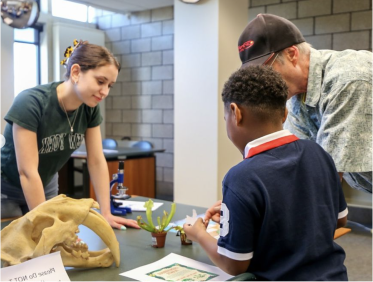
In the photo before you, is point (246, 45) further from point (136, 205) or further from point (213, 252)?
point (136, 205)

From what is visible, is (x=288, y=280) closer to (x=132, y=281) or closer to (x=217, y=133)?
(x=132, y=281)

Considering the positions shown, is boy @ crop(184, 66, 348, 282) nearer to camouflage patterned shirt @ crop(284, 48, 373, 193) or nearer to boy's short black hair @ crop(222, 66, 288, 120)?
boy's short black hair @ crop(222, 66, 288, 120)

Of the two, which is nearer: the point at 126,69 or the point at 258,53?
the point at 258,53

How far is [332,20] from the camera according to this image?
476 centimetres

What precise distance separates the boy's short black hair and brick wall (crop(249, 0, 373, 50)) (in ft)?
12.7

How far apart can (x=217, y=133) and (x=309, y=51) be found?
110 inches

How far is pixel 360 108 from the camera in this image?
4.26ft

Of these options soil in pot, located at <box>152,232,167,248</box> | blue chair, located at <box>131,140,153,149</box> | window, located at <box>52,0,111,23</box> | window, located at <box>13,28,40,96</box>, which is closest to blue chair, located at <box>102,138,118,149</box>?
blue chair, located at <box>131,140,153,149</box>

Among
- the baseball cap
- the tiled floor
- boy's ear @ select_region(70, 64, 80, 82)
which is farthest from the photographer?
the tiled floor

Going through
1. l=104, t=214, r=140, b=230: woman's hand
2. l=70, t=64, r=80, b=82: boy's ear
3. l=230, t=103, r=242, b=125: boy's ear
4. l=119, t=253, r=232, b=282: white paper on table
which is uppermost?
l=70, t=64, r=80, b=82: boy's ear

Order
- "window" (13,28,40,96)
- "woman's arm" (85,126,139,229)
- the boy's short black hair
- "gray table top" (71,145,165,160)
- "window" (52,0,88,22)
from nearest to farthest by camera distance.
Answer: the boy's short black hair → "woman's arm" (85,126,139,229) → "gray table top" (71,145,165,160) → "window" (13,28,40,96) → "window" (52,0,88,22)

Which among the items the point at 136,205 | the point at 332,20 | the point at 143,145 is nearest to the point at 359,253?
the point at 136,205

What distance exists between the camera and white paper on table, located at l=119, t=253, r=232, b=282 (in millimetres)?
1207

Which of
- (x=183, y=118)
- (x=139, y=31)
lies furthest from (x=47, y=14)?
(x=183, y=118)
